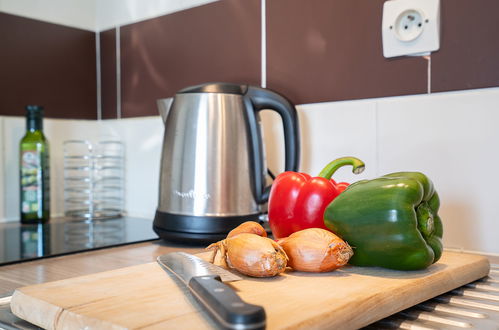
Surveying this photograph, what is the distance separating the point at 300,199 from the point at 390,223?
0.16m

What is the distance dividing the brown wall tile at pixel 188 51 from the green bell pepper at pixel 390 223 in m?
0.53

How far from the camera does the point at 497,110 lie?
81 cm

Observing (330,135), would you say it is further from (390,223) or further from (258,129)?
(390,223)

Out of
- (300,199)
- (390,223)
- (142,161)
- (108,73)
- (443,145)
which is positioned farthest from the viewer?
(108,73)

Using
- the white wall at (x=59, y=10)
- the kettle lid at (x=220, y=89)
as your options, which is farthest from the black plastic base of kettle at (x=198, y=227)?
the white wall at (x=59, y=10)

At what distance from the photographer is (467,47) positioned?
833mm

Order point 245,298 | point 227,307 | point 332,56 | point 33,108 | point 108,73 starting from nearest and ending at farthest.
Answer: point 227,307 → point 245,298 → point 332,56 → point 33,108 → point 108,73

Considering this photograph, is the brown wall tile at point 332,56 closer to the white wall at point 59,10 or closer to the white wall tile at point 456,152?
the white wall tile at point 456,152

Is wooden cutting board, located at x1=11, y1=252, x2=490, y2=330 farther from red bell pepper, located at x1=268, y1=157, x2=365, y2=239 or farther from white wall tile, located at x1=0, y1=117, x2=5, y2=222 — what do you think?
white wall tile, located at x1=0, y1=117, x2=5, y2=222

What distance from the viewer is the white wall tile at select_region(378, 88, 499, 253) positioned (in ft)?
2.68

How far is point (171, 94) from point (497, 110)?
0.75 meters

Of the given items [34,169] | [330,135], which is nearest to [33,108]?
[34,169]

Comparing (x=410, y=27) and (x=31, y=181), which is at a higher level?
(x=410, y=27)

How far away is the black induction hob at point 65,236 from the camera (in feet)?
2.87
